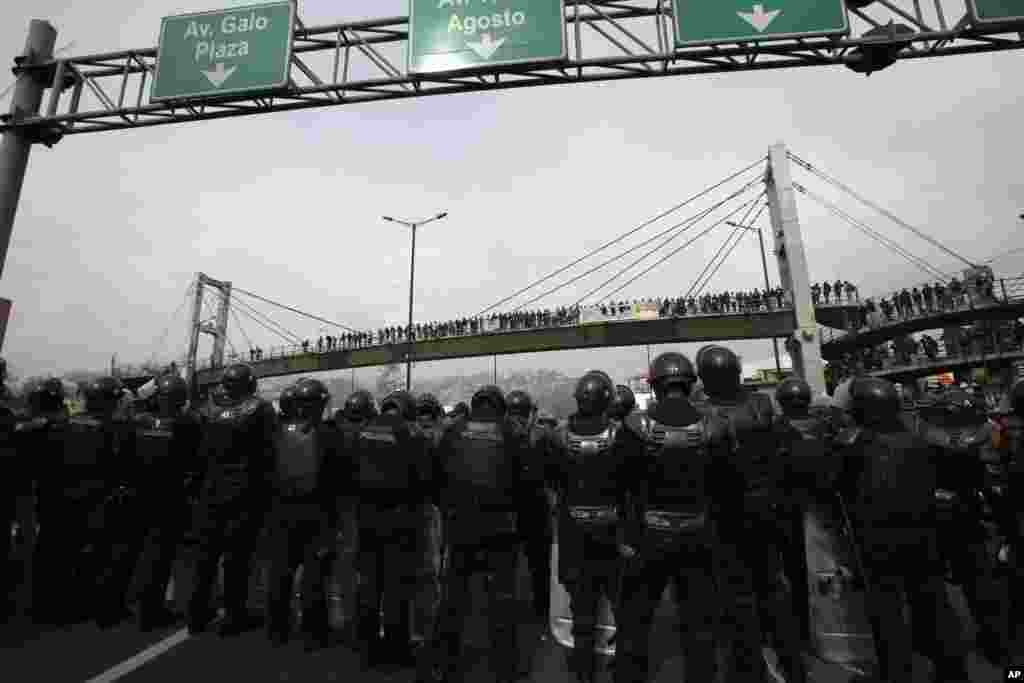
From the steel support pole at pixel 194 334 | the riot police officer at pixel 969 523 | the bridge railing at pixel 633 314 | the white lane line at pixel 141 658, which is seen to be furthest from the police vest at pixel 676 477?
the steel support pole at pixel 194 334

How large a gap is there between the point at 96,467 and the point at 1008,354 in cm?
3655

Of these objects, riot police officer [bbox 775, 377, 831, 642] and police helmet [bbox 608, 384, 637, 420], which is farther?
police helmet [bbox 608, 384, 637, 420]

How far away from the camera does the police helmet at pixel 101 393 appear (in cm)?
499

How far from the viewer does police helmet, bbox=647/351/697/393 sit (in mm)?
3547

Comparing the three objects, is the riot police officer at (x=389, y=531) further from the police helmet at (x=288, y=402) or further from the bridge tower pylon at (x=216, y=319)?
the bridge tower pylon at (x=216, y=319)

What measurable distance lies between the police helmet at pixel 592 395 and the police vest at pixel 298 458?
2249 millimetres

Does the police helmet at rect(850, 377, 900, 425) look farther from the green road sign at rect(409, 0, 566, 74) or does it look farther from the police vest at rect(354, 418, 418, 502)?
the green road sign at rect(409, 0, 566, 74)

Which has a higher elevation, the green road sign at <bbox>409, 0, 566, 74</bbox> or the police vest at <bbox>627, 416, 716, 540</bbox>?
the green road sign at <bbox>409, 0, 566, 74</bbox>

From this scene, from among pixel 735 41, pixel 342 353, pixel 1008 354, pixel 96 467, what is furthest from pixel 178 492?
pixel 342 353

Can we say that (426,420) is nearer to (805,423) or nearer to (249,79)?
(805,423)

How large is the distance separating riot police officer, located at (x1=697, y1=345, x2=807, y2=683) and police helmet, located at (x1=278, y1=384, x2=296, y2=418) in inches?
140

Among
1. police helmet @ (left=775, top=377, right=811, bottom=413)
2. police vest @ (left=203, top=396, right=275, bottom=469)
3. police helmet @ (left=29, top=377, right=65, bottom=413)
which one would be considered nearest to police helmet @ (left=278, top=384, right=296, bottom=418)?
police vest @ (left=203, top=396, right=275, bottom=469)

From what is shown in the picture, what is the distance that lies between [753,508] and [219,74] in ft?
32.0

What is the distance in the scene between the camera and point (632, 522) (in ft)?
11.8
